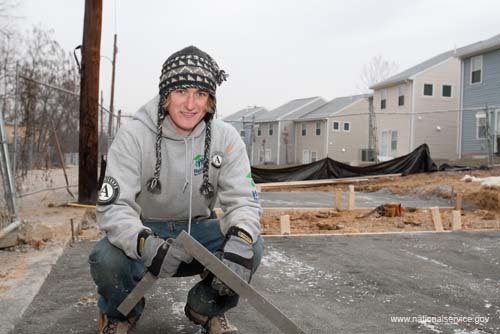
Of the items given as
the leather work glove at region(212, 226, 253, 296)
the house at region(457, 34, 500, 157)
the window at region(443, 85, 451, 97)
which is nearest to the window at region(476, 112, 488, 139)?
the house at region(457, 34, 500, 157)

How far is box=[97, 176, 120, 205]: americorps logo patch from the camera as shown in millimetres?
2299

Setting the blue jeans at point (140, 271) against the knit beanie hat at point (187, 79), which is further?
the knit beanie hat at point (187, 79)

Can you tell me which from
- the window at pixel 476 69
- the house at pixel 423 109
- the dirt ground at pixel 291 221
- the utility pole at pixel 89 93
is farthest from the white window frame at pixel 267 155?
the utility pole at pixel 89 93

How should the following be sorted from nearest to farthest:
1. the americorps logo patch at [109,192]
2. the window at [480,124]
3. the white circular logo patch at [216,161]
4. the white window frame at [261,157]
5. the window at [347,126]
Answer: the americorps logo patch at [109,192]
the white circular logo patch at [216,161]
the window at [480,124]
the window at [347,126]
the white window frame at [261,157]

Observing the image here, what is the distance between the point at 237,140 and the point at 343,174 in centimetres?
1349

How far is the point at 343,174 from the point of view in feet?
51.9

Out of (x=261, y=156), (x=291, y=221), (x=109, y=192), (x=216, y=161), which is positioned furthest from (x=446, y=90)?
(x=109, y=192)

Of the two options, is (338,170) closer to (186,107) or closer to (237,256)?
(186,107)

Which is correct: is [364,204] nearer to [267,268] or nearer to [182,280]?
[267,268]

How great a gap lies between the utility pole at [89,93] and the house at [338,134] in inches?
979

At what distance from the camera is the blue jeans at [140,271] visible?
232 cm

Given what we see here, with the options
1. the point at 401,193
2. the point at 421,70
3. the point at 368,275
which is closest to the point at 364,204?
the point at 401,193

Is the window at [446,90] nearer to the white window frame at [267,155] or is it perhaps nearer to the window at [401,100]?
the window at [401,100]

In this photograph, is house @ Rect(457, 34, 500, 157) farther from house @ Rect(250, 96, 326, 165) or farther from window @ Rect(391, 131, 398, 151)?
house @ Rect(250, 96, 326, 165)
